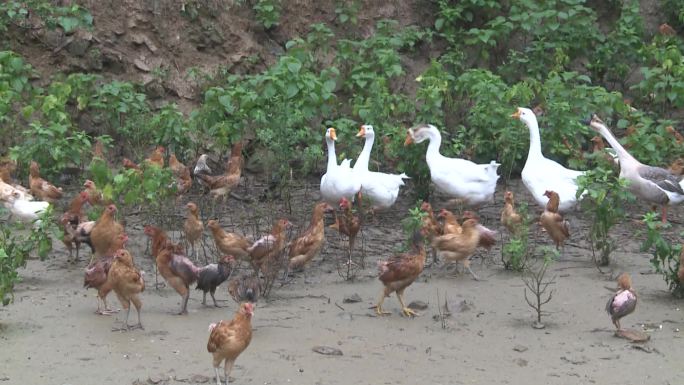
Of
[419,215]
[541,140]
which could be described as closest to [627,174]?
[541,140]

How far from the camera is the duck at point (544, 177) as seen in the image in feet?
35.9

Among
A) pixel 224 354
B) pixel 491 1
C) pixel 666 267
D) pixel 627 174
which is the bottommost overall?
pixel 224 354

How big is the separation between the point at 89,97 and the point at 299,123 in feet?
9.05

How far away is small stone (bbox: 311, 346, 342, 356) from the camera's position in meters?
7.80

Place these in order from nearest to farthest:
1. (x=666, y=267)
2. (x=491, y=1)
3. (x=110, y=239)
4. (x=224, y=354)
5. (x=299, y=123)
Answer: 1. (x=224, y=354)
2. (x=110, y=239)
3. (x=666, y=267)
4. (x=299, y=123)
5. (x=491, y=1)

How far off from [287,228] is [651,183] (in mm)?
3874

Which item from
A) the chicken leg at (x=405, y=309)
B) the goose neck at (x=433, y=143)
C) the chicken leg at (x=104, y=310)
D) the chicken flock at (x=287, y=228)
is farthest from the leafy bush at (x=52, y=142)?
the chicken leg at (x=405, y=309)

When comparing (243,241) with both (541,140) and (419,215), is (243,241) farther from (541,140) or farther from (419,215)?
(541,140)

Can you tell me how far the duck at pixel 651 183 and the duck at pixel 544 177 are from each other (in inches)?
19.7

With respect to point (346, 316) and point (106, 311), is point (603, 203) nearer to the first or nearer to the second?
point (346, 316)

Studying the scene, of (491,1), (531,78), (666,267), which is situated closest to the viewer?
(666,267)

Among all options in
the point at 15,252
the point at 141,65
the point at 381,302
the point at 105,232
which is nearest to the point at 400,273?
the point at 381,302

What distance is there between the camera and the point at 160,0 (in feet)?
47.2

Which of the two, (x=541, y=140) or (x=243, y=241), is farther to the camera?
(x=541, y=140)
